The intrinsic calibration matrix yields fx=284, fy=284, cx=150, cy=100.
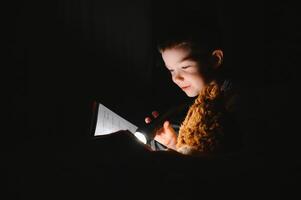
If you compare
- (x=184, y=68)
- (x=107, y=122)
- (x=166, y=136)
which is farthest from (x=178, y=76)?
(x=107, y=122)

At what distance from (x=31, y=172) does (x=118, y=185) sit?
8.5 inches

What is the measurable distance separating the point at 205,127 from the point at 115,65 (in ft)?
4.39

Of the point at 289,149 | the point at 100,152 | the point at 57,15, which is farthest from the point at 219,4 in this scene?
the point at 100,152

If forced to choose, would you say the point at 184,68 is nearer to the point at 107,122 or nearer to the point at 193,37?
the point at 193,37

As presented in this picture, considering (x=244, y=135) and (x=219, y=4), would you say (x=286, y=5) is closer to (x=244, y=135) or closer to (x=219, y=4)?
(x=219, y=4)

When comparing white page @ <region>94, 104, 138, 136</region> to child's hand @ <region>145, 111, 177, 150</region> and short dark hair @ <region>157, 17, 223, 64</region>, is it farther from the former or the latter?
short dark hair @ <region>157, 17, 223, 64</region>

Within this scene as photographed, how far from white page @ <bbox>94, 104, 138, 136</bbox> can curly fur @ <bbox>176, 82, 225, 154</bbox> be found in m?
0.36

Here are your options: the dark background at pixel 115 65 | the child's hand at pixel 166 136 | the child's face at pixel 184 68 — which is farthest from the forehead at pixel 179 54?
the child's hand at pixel 166 136

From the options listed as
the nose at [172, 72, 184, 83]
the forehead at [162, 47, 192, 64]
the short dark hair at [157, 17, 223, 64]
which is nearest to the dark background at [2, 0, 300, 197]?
the short dark hair at [157, 17, 223, 64]

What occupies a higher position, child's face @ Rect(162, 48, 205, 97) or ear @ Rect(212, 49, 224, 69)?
ear @ Rect(212, 49, 224, 69)

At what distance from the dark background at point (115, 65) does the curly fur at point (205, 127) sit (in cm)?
14

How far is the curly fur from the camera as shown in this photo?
104 centimetres

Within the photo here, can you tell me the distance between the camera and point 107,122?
1.32 m

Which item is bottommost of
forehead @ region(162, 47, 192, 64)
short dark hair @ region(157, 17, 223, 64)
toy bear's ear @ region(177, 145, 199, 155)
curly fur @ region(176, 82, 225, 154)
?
toy bear's ear @ region(177, 145, 199, 155)
